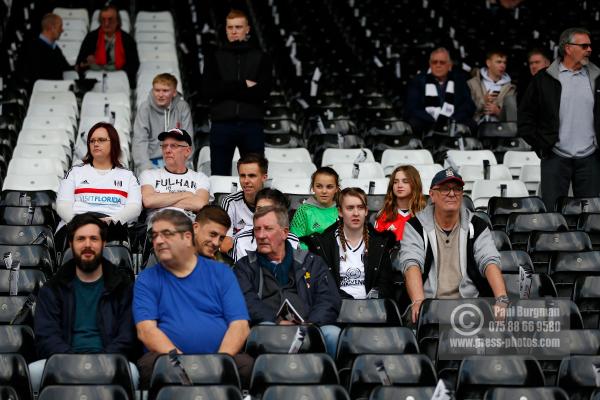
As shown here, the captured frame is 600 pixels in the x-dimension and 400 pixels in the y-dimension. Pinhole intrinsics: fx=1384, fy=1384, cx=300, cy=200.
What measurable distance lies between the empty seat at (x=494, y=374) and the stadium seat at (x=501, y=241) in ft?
7.99

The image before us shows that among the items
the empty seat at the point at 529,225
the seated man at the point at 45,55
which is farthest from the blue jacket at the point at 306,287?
the seated man at the point at 45,55

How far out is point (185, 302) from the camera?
763cm

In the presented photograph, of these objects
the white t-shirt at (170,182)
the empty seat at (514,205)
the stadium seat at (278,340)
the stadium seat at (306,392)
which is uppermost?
the white t-shirt at (170,182)

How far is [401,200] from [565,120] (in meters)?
2.10

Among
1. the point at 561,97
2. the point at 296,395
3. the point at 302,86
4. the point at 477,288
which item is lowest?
the point at 296,395

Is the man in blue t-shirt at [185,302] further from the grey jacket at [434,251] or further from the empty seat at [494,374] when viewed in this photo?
the grey jacket at [434,251]

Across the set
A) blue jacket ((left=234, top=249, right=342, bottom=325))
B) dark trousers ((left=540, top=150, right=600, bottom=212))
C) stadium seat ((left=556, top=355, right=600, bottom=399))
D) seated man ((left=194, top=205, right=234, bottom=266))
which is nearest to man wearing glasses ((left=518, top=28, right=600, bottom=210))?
dark trousers ((left=540, top=150, right=600, bottom=212))

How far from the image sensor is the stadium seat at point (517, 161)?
42.8 ft

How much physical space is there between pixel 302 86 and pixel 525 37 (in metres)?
3.83

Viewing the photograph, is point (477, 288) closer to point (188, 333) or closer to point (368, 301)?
point (368, 301)

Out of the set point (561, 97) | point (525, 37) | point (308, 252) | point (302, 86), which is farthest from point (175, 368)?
point (525, 37)

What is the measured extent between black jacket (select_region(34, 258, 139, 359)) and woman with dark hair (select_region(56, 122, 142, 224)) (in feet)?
6.31

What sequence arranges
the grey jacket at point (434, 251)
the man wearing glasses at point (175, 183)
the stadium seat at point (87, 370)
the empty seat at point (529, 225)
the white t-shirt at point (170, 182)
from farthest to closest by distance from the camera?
1. the empty seat at point (529, 225)
2. the white t-shirt at point (170, 182)
3. the man wearing glasses at point (175, 183)
4. the grey jacket at point (434, 251)
5. the stadium seat at point (87, 370)

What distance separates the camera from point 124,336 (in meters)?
7.69
